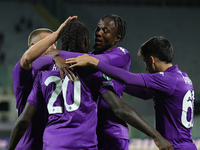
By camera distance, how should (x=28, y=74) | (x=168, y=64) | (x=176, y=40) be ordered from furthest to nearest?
(x=176, y=40) → (x=168, y=64) → (x=28, y=74)

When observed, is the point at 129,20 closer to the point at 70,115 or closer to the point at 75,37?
the point at 75,37

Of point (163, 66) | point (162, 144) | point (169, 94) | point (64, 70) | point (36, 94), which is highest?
point (64, 70)

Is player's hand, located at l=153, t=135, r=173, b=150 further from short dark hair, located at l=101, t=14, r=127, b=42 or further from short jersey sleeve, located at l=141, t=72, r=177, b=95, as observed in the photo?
short dark hair, located at l=101, t=14, r=127, b=42

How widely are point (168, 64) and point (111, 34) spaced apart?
60cm

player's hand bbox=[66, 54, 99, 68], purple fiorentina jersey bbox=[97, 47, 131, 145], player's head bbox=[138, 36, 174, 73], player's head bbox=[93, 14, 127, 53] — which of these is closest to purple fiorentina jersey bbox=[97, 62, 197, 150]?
player's head bbox=[138, 36, 174, 73]

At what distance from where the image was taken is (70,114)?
2.47m

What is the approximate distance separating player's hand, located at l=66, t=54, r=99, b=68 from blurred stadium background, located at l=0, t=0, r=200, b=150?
1082 centimetres

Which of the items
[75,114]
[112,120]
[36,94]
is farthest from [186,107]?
[36,94]

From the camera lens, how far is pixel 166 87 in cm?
293

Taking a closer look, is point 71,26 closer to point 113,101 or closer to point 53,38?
point 53,38

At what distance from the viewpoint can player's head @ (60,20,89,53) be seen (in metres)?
2.54

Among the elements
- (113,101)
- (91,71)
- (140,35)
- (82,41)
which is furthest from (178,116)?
(140,35)

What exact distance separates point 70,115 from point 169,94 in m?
0.96

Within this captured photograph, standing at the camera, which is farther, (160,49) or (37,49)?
(160,49)
